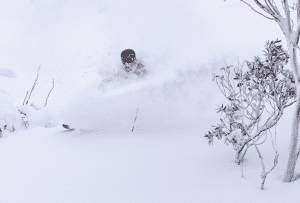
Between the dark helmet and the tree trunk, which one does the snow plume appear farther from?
the tree trunk

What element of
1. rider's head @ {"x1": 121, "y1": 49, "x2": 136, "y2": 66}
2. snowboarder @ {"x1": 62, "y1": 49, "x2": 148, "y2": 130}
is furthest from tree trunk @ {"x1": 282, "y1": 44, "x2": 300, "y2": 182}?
rider's head @ {"x1": 121, "y1": 49, "x2": 136, "y2": 66}

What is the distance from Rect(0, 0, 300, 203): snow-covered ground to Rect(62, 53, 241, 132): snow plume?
3 cm

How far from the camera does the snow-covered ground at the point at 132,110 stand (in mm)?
4160

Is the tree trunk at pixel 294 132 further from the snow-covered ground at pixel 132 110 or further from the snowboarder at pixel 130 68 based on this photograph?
the snowboarder at pixel 130 68

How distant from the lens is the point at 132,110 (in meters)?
6.82

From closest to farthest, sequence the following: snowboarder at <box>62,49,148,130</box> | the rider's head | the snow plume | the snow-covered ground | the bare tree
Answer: the bare tree
the snow-covered ground
the snow plume
snowboarder at <box>62,49,148,130</box>
the rider's head

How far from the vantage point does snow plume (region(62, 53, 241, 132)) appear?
6.62 meters

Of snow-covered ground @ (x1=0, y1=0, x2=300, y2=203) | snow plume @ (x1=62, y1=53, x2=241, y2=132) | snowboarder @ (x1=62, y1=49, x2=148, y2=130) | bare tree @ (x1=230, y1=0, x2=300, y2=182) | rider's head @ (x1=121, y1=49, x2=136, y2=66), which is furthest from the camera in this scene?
rider's head @ (x1=121, y1=49, x2=136, y2=66)

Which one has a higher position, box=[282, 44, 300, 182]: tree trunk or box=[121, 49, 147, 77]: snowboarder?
box=[121, 49, 147, 77]: snowboarder

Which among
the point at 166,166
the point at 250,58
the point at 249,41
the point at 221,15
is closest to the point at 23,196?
the point at 166,166

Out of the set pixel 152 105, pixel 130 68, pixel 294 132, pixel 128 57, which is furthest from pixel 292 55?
pixel 128 57

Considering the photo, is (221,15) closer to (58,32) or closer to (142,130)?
(142,130)

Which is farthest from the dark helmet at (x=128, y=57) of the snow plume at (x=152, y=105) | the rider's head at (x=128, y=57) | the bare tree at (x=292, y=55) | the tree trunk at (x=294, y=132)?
the tree trunk at (x=294, y=132)

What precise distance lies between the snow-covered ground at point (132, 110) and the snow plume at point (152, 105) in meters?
0.03
